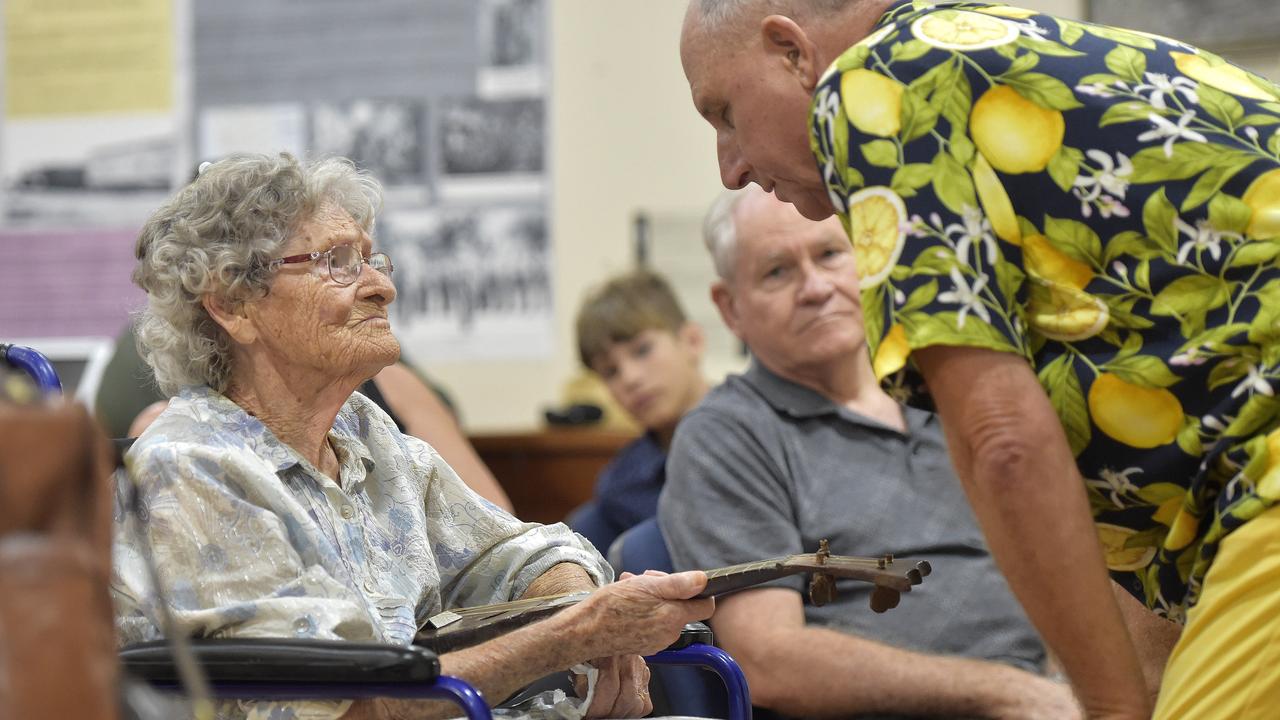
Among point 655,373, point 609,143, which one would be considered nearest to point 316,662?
point 655,373

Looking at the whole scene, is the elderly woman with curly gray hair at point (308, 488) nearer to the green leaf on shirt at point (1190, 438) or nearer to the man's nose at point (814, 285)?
the green leaf on shirt at point (1190, 438)

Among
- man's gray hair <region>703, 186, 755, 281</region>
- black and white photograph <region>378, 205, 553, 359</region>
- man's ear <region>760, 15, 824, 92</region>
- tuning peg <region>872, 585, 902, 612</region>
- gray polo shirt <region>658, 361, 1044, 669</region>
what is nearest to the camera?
man's ear <region>760, 15, 824, 92</region>

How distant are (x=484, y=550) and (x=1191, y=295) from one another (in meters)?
0.97

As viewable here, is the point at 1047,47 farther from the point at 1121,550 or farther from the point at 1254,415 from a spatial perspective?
the point at 1121,550

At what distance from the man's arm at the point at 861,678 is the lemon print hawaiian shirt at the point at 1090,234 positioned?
85 centimetres

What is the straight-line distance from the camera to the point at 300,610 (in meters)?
1.46

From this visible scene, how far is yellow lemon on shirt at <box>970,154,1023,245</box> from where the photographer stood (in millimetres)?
1219

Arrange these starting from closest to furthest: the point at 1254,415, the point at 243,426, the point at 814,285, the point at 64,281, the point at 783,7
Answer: the point at 1254,415
the point at 783,7
the point at 243,426
the point at 814,285
the point at 64,281

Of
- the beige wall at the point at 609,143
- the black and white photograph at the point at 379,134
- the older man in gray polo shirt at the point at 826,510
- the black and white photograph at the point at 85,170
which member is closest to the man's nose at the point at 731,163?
the older man in gray polo shirt at the point at 826,510

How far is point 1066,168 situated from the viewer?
1.22 m

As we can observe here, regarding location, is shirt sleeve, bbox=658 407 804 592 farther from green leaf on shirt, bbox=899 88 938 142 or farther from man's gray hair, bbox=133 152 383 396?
green leaf on shirt, bbox=899 88 938 142

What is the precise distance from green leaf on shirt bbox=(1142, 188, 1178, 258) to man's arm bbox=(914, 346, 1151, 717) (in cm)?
16

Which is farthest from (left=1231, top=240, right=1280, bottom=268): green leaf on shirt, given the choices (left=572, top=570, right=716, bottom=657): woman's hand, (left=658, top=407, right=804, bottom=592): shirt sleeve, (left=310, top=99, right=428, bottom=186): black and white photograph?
(left=310, top=99, right=428, bottom=186): black and white photograph

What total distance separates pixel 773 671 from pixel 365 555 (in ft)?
2.42
